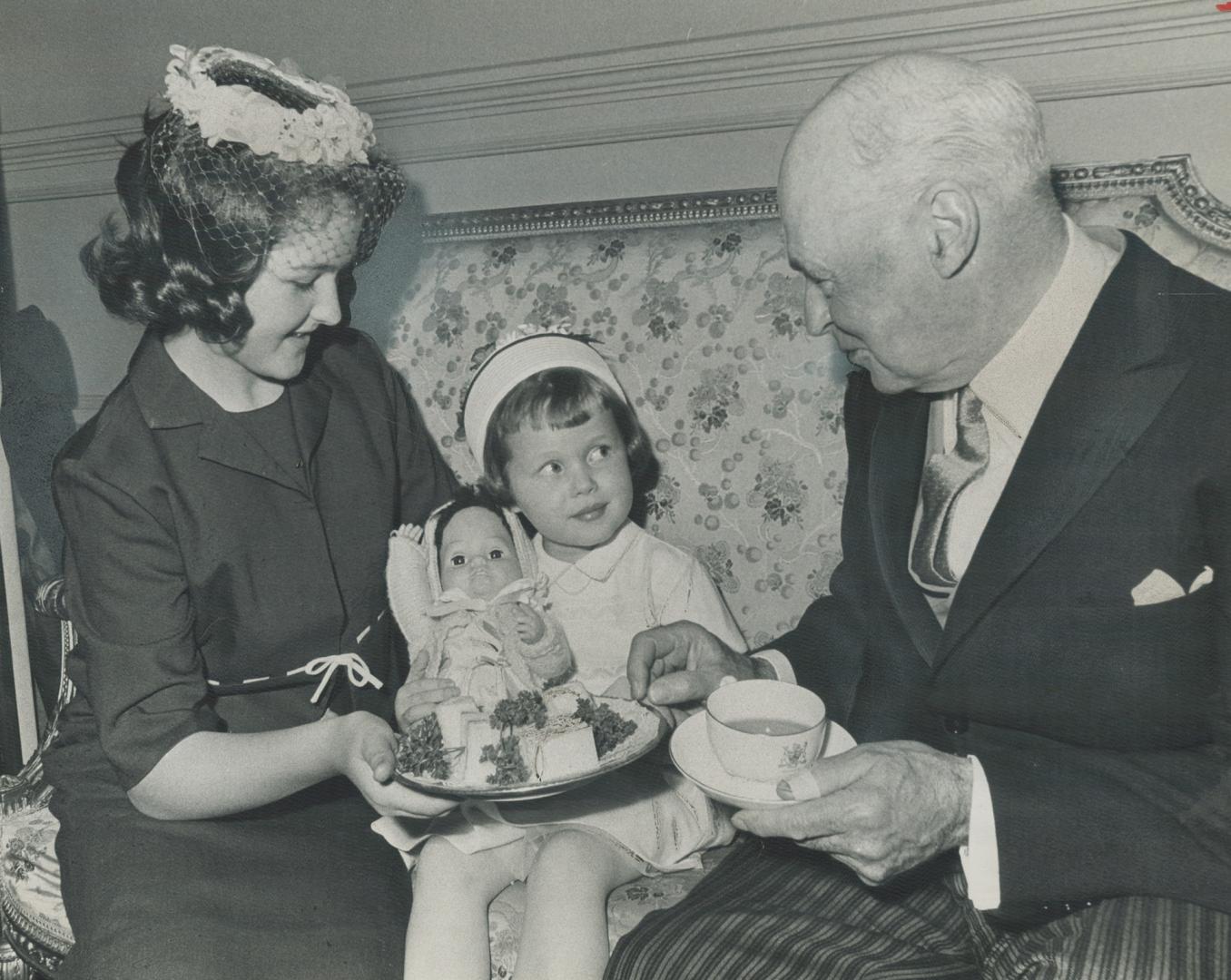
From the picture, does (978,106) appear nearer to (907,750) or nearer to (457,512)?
(907,750)

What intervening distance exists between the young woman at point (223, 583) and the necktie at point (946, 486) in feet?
2.50

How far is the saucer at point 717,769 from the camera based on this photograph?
1158mm

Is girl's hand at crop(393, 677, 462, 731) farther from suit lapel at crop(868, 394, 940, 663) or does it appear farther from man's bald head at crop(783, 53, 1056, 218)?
man's bald head at crop(783, 53, 1056, 218)

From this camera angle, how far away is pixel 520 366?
171 centimetres

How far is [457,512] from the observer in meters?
1.77

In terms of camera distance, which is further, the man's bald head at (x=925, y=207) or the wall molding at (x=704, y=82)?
the wall molding at (x=704, y=82)

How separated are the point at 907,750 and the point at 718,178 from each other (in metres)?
1.07

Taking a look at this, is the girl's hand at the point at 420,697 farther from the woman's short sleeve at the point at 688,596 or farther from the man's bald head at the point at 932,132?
the man's bald head at the point at 932,132

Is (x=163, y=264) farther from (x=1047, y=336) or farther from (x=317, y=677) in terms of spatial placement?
(x=1047, y=336)

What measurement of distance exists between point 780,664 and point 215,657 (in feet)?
2.89

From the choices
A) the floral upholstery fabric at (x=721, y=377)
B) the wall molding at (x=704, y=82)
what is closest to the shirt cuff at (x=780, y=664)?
the floral upholstery fabric at (x=721, y=377)

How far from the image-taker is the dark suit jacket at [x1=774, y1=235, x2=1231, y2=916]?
1.15 m

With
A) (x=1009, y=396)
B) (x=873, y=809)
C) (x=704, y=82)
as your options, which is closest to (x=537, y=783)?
(x=873, y=809)

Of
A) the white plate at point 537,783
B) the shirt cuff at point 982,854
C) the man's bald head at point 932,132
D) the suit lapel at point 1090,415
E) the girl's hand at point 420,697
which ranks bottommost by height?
the shirt cuff at point 982,854
